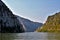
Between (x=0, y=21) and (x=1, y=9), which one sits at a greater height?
(x=1, y=9)

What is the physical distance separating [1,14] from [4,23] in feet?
29.0

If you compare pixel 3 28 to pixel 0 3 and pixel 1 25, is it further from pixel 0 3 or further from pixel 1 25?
pixel 0 3

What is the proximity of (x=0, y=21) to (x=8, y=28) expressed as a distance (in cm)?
1577

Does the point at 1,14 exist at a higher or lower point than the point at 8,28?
higher

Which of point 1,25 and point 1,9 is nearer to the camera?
point 1,25

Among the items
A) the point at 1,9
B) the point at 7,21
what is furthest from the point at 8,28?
the point at 1,9

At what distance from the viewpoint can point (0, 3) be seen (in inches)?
7805

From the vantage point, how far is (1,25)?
18500 centimetres

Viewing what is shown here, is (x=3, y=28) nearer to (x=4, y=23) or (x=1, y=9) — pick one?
(x=4, y=23)

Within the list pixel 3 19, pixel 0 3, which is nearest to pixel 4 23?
pixel 3 19

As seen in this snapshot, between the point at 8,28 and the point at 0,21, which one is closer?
the point at 0,21

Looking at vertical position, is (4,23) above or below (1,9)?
below

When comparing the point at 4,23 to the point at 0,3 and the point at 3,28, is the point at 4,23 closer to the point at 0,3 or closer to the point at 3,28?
the point at 3,28

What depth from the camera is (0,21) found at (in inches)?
7259
